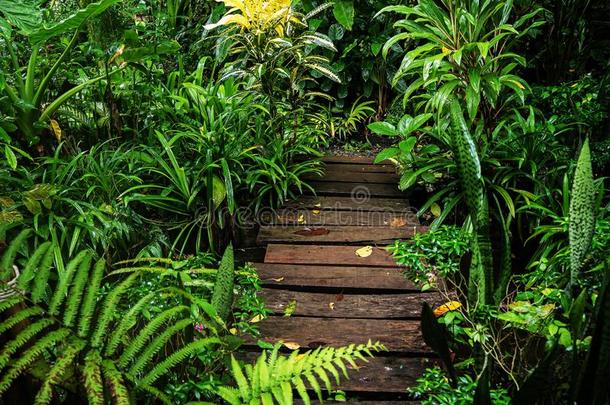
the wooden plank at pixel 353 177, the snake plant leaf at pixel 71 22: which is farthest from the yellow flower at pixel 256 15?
the wooden plank at pixel 353 177

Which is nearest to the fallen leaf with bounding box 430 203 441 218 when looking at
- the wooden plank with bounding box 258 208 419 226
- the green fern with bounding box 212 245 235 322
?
the wooden plank with bounding box 258 208 419 226

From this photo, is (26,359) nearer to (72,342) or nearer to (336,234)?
(72,342)

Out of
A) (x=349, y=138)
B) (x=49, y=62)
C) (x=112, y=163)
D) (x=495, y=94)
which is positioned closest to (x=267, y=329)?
(x=112, y=163)

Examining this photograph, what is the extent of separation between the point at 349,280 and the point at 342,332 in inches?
17.2

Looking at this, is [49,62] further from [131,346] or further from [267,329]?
[131,346]

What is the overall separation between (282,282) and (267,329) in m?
0.42

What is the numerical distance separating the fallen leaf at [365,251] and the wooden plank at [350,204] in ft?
1.79

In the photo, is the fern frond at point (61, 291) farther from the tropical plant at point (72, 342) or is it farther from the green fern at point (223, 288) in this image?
the green fern at point (223, 288)

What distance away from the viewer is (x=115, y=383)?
118 cm

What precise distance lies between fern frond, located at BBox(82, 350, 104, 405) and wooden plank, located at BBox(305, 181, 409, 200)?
8.21 ft

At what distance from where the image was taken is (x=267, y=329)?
2.15 meters

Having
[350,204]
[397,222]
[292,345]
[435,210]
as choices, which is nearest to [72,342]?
[292,345]

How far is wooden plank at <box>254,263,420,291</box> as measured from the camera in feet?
8.22

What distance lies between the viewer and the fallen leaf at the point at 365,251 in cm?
282
